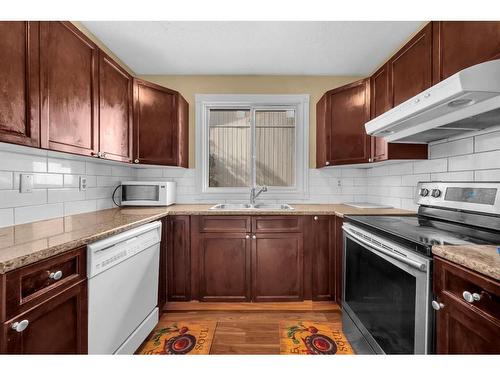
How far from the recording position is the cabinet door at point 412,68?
1.39m

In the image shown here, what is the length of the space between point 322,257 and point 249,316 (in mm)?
822

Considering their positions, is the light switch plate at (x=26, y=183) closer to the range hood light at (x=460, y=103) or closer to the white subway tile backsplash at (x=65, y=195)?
the white subway tile backsplash at (x=65, y=195)

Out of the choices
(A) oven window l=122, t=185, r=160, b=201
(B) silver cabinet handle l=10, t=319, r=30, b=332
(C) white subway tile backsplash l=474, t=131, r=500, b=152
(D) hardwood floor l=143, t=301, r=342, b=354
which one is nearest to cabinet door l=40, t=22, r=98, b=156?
(A) oven window l=122, t=185, r=160, b=201

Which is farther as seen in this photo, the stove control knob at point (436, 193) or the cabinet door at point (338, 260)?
the cabinet door at point (338, 260)

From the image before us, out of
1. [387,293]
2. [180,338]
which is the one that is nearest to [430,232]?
[387,293]

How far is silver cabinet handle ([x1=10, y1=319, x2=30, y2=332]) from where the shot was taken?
2.39ft

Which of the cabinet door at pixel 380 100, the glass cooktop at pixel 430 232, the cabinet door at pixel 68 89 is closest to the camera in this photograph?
the glass cooktop at pixel 430 232

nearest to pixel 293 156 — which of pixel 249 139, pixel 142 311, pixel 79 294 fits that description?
pixel 249 139

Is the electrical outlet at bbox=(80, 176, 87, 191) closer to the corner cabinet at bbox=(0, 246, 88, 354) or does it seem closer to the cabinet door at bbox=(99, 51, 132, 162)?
the cabinet door at bbox=(99, 51, 132, 162)

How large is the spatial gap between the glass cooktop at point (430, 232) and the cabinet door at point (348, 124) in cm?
80

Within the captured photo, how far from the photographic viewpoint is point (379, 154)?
6.07 ft

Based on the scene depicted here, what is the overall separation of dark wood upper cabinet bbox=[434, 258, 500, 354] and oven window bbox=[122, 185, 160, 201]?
Answer: 215cm

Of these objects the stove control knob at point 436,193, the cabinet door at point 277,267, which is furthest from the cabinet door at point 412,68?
the cabinet door at point 277,267

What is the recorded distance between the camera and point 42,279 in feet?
2.75
